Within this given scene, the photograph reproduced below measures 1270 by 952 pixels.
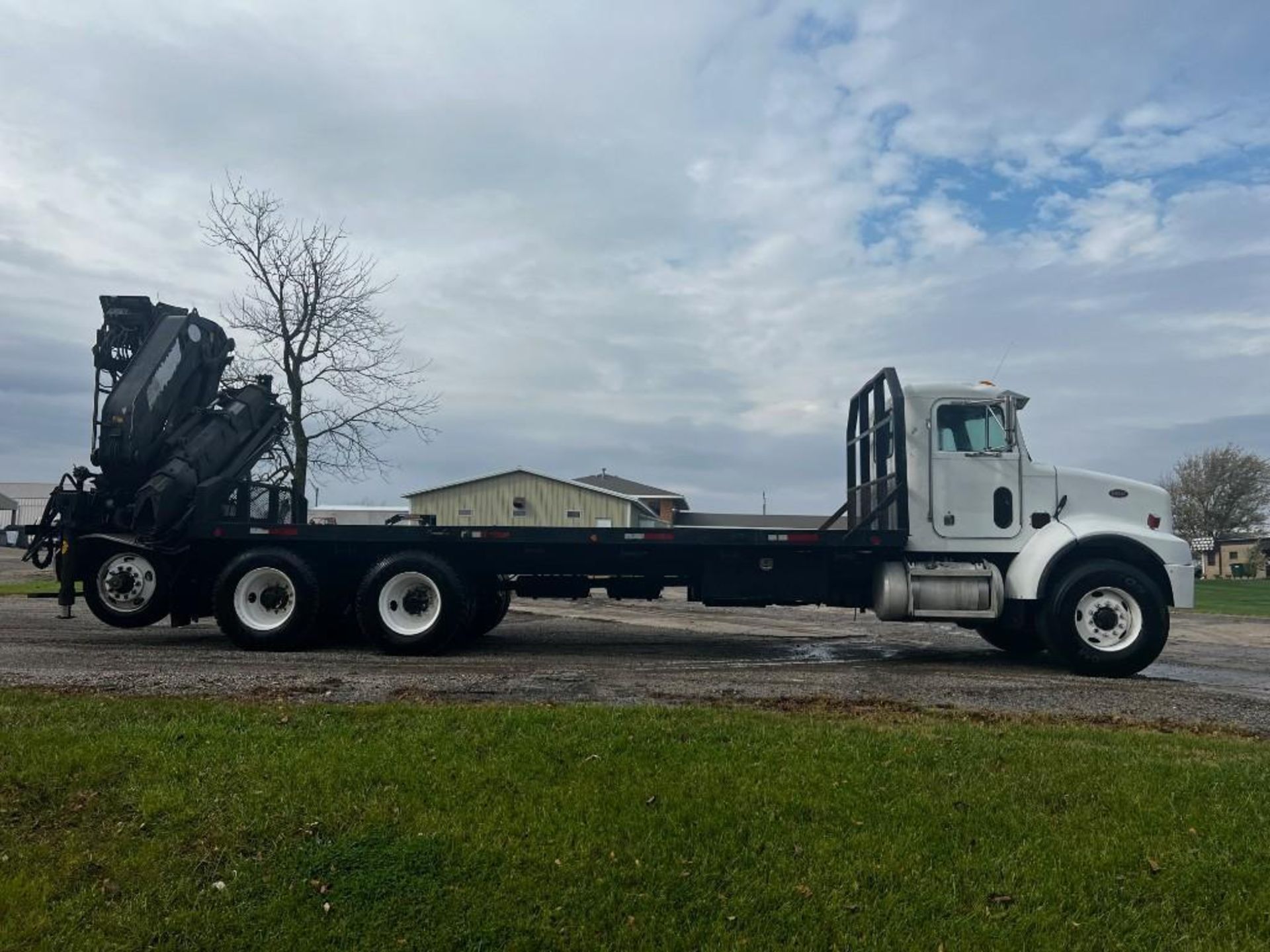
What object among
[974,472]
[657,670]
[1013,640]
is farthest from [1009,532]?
[657,670]

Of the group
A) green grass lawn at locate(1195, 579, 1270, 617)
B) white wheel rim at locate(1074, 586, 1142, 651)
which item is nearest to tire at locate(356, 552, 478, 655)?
white wheel rim at locate(1074, 586, 1142, 651)

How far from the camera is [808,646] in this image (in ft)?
42.7

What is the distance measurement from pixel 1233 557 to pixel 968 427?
246 feet

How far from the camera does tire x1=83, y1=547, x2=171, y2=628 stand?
11172 millimetres

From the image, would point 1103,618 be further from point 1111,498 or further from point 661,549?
point 661,549

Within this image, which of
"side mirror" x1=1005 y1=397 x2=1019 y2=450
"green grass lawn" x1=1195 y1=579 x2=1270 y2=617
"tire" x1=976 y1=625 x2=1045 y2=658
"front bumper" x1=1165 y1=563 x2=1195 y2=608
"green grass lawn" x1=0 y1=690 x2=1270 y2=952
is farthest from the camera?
"green grass lawn" x1=1195 y1=579 x2=1270 y2=617

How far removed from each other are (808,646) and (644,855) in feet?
29.6

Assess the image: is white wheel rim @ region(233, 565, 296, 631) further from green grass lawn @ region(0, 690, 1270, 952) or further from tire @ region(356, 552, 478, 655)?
green grass lawn @ region(0, 690, 1270, 952)

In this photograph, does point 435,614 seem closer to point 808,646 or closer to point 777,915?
point 808,646

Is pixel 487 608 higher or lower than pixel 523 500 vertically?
lower

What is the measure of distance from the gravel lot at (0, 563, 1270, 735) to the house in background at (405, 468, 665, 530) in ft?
10.7

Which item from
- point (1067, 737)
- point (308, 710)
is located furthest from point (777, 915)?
point (308, 710)

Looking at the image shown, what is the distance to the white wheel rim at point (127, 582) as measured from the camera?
1117 cm

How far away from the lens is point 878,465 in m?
11.4
